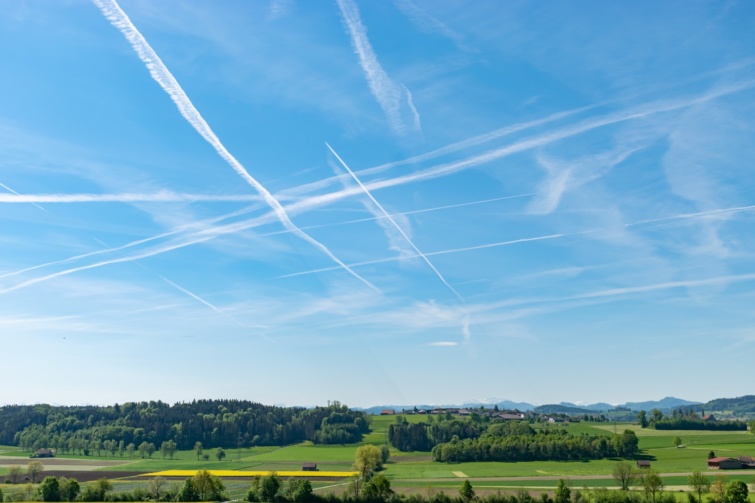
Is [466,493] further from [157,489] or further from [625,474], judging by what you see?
[157,489]

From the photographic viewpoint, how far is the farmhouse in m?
133

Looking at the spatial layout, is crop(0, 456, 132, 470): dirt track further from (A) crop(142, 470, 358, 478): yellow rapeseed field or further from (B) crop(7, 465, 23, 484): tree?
(A) crop(142, 470, 358, 478): yellow rapeseed field

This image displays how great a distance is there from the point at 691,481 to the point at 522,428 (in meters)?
99.1

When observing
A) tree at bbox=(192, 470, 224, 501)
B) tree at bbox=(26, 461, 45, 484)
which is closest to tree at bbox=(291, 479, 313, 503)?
tree at bbox=(192, 470, 224, 501)

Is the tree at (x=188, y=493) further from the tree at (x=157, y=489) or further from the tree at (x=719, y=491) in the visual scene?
the tree at (x=719, y=491)

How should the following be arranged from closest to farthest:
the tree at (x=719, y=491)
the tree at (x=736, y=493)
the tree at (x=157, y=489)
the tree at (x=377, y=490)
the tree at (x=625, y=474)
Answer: the tree at (x=736, y=493)
the tree at (x=719, y=491)
the tree at (x=377, y=490)
the tree at (x=157, y=489)
the tree at (x=625, y=474)

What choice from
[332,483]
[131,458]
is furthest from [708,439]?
[131,458]

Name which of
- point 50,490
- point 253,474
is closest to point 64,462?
point 253,474

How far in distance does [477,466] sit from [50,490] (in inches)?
3712

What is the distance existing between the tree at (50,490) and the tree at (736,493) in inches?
3779

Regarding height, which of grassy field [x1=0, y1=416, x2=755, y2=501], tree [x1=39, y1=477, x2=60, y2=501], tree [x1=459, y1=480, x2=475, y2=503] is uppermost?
tree [x1=39, y1=477, x2=60, y2=501]

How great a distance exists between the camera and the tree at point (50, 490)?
95500mm

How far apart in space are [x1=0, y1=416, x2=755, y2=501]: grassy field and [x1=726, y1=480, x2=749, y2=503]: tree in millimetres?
16572

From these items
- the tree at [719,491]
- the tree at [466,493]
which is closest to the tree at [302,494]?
the tree at [466,493]
